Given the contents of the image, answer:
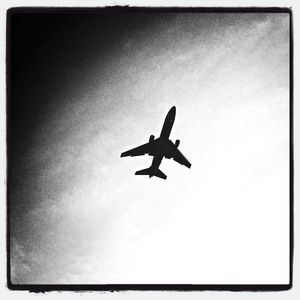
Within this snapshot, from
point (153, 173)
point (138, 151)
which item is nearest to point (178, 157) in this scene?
point (153, 173)

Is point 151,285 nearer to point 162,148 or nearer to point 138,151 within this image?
point 138,151

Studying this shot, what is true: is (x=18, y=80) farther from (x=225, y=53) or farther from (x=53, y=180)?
(x=225, y=53)

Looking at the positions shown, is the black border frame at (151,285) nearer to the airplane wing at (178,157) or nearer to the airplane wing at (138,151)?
the airplane wing at (178,157)

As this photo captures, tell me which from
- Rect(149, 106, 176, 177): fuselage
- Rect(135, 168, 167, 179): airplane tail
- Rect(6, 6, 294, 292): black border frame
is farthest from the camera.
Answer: Rect(149, 106, 176, 177): fuselage

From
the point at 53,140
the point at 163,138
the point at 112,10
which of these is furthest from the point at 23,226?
the point at 112,10

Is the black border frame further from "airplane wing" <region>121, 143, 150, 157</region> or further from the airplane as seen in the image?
"airplane wing" <region>121, 143, 150, 157</region>

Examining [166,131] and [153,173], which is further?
[166,131]

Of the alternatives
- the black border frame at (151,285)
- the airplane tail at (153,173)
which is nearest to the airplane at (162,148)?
the airplane tail at (153,173)

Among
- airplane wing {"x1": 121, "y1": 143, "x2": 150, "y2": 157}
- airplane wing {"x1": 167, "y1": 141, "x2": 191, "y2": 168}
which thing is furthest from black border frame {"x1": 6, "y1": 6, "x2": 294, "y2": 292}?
airplane wing {"x1": 121, "y1": 143, "x2": 150, "y2": 157}
